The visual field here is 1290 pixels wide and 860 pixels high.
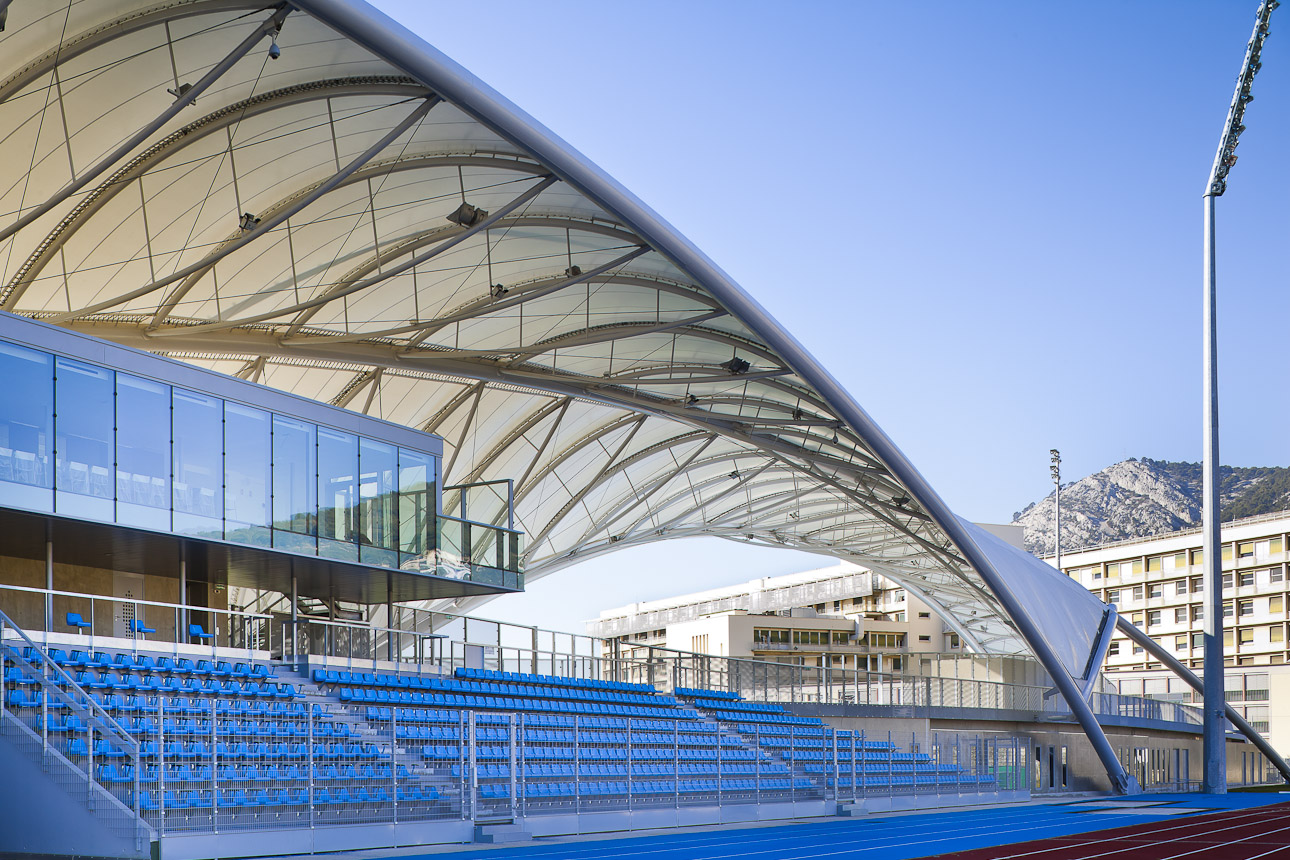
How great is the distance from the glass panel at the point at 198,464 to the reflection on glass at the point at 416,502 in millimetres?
5553

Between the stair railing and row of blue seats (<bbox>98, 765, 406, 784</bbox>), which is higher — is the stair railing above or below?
above

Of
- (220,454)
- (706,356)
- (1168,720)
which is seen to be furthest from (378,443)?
(1168,720)

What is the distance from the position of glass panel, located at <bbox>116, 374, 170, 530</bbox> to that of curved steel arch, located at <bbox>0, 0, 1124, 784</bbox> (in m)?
3.71

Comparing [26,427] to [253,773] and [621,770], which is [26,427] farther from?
[621,770]

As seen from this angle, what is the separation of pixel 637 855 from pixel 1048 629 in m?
34.5

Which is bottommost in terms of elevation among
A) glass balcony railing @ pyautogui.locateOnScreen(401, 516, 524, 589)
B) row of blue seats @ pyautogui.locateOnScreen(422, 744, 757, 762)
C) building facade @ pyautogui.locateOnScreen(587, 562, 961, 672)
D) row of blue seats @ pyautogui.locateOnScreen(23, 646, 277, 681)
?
building facade @ pyautogui.locateOnScreen(587, 562, 961, 672)

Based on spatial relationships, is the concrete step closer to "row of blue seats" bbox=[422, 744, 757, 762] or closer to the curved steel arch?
"row of blue seats" bbox=[422, 744, 757, 762]

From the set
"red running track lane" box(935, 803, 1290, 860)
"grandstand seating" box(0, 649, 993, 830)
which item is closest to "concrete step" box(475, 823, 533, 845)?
"grandstand seating" box(0, 649, 993, 830)

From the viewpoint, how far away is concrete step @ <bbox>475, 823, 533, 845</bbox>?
2022 centimetres

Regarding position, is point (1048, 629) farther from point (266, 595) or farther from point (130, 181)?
point (130, 181)

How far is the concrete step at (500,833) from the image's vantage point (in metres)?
20.2

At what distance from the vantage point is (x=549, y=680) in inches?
1328

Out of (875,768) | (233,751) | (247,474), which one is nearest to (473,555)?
(247,474)

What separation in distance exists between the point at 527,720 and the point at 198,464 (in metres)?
8.43
